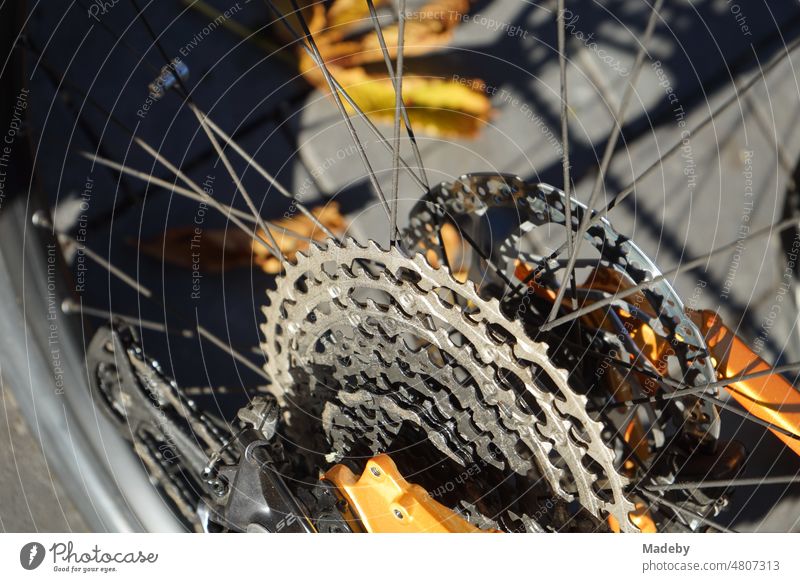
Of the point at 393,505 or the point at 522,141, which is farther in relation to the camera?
the point at 522,141

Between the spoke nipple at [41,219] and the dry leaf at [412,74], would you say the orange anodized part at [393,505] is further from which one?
the dry leaf at [412,74]

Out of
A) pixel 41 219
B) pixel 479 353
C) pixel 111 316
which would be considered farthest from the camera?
pixel 111 316

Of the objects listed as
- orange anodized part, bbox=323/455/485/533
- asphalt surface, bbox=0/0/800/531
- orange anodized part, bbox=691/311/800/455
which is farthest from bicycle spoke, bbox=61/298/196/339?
orange anodized part, bbox=691/311/800/455

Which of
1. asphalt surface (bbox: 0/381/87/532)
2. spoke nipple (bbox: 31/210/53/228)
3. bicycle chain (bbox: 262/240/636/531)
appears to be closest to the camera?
bicycle chain (bbox: 262/240/636/531)

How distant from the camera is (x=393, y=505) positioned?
21.8 inches

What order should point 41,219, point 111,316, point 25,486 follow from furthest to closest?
point 25,486, point 111,316, point 41,219

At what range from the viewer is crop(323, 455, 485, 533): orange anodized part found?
0.55 meters

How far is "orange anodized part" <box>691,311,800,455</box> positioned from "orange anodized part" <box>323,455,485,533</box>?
0.63 feet

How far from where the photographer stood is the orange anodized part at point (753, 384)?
58cm

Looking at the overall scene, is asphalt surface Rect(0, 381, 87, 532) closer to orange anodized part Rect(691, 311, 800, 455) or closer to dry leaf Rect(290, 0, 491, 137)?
dry leaf Rect(290, 0, 491, 137)

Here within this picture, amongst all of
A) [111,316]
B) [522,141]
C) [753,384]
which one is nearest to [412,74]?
[522,141]

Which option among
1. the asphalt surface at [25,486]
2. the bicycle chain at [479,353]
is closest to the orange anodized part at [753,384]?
the bicycle chain at [479,353]
